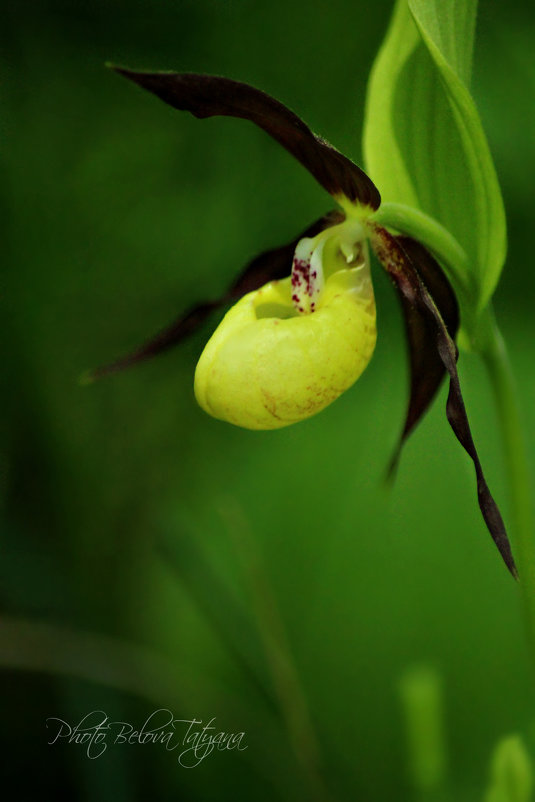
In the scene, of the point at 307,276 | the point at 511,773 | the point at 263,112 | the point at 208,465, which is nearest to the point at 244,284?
the point at 307,276

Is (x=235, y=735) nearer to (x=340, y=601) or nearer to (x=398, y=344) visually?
(x=340, y=601)

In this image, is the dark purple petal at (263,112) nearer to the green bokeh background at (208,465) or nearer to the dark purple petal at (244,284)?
the dark purple petal at (244,284)

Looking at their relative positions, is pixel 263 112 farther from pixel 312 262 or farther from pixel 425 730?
pixel 425 730

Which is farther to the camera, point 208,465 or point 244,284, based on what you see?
point 208,465

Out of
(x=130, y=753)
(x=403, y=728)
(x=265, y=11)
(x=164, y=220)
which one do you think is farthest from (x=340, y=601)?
(x=265, y=11)

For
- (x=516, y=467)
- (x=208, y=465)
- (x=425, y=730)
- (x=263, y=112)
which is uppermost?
(x=263, y=112)

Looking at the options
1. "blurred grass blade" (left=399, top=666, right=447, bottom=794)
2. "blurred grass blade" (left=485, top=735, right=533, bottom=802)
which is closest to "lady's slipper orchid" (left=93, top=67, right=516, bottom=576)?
"blurred grass blade" (left=485, top=735, right=533, bottom=802)
